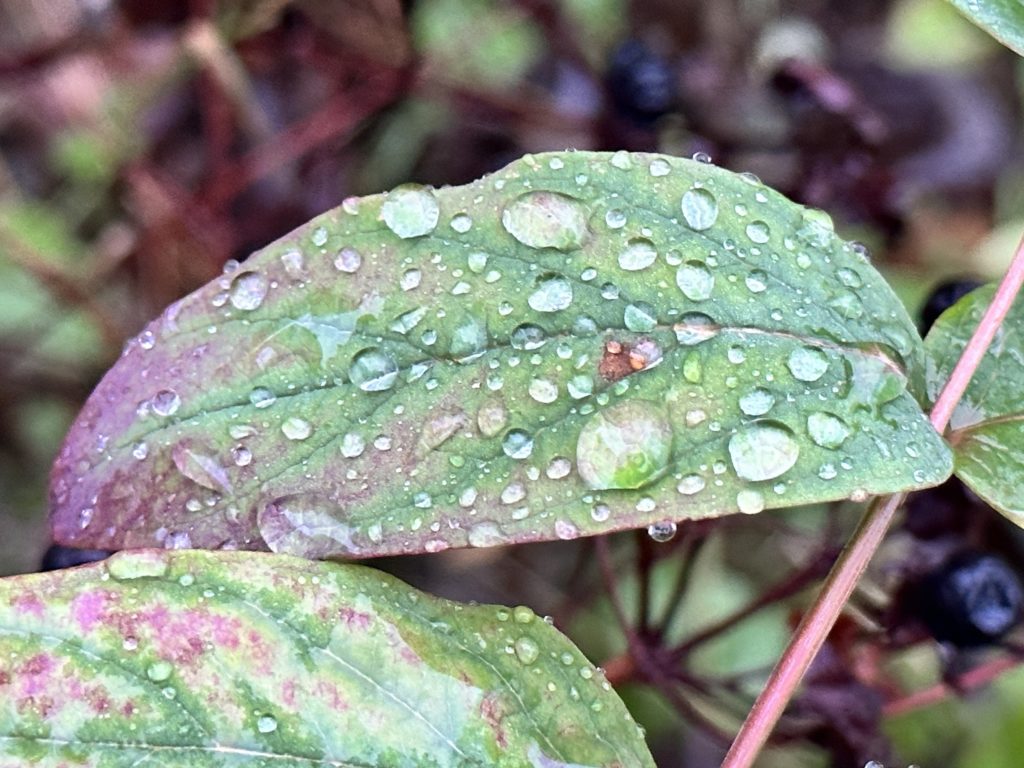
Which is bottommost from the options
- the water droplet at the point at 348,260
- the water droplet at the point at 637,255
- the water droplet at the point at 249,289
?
the water droplet at the point at 249,289

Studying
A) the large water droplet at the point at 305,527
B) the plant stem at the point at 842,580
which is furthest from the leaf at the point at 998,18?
the large water droplet at the point at 305,527

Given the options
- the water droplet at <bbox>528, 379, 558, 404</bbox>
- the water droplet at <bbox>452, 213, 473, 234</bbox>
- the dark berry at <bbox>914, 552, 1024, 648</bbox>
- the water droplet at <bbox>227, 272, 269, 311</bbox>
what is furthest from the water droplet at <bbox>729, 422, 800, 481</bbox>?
Result: the dark berry at <bbox>914, 552, 1024, 648</bbox>

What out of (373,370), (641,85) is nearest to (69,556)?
(373,370)

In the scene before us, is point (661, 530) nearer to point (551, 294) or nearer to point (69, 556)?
point (551, 294)

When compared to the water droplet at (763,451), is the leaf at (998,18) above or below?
above

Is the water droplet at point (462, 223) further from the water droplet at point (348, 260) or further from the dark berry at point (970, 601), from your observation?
the dark berry at point (970, 601)

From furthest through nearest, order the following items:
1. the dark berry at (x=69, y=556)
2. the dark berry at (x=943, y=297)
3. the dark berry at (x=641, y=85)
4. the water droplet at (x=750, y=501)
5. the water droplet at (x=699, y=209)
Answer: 1. the dark berry at (x=641, y=85)
2. the dark berry at (x=943, y=297)
3. the dark berry at (x=69, y=556)
4. the water droplet at (x=699, y=209)
5. the water droplet at (x=750, y=501)

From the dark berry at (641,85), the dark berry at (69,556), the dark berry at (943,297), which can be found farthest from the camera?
the dark berry at (641,85)
